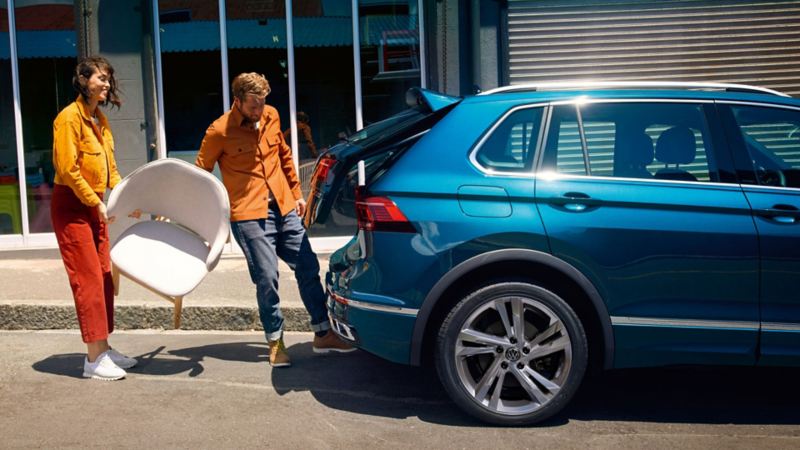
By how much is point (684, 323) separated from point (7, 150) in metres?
7.53

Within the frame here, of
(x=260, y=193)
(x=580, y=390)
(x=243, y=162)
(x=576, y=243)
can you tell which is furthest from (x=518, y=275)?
(x=243, y=162)

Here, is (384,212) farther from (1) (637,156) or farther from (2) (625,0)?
(2) (625,0)

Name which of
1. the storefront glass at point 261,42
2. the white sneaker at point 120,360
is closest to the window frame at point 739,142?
the white sneaker at point 120,360

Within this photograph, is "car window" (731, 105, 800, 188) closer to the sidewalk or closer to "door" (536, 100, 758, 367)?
"door" (536, 100, 758, 367)

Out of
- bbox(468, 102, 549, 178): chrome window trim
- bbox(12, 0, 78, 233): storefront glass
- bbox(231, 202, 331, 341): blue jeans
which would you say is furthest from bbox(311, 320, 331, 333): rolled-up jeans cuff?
bbox(12, 0, 78, 233): storefront glass

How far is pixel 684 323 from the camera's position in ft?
16.3

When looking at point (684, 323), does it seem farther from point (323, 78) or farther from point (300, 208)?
Result: point (323, 78)

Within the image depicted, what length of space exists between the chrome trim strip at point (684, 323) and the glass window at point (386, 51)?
5536 millimetres

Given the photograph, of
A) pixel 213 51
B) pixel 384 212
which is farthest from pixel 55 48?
pixel 384 212

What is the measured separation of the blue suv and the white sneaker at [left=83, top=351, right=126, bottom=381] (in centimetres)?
172

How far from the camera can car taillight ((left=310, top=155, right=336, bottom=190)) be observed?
566cm

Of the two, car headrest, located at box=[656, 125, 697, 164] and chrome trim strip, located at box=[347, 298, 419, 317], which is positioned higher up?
car headrest, located at box=[656, 125, 697, 164]

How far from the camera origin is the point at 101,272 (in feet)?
20.1

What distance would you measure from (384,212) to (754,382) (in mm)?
2487
